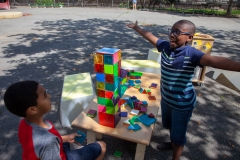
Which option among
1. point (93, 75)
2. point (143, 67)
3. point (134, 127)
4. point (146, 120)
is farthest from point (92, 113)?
point (93, 75)

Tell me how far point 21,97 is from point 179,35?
1394 millimetres

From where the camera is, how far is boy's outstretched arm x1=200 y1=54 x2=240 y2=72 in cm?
138

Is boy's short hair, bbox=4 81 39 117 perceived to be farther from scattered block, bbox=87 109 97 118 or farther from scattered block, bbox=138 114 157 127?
scattered block, bbox=138 114 157 127

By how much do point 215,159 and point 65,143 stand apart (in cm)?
185

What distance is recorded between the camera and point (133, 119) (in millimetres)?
2219

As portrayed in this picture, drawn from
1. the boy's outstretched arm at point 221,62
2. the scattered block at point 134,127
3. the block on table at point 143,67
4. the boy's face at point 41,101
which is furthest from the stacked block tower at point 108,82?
the block on table at point 143,67

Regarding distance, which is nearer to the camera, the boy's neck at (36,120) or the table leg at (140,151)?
the boy's neck at (36,120)

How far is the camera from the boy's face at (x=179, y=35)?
1706 millimetres

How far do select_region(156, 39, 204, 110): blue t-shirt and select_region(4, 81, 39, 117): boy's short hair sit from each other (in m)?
1.20

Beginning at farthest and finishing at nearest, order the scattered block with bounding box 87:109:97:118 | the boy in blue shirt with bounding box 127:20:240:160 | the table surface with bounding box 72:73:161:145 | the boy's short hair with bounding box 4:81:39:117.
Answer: the scattered block with bounding box 87:109:97:118 → the table surface with bounding box 72:73:161:145 → the boy in blue shirt with bounding box 127:20:240:160 → the boy's short hair with bounding box 4:81:39:117

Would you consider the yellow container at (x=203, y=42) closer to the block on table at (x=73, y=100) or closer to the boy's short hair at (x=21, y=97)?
the block on table at (x=73, y=100)

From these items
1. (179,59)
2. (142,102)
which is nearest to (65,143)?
(142,102)

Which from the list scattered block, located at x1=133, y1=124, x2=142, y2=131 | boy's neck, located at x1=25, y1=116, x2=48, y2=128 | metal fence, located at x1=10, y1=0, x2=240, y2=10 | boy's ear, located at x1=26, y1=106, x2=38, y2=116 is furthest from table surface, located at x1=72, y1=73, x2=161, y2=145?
metal fence, located at x1=10, y1=0, x2=240, y2=10

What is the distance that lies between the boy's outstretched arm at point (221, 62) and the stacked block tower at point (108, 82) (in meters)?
0.78
